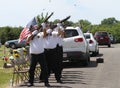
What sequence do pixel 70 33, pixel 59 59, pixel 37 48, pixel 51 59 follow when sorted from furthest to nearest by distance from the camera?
pixel 70 33 → pixel 51 59 → pixel 59 59 → pixel 37 48

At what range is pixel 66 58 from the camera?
889 inches

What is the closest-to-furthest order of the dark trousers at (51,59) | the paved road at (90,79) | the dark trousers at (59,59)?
the paved road at (90,79) → the dark trousers at (59,59) → the dark trousers at (51,59)

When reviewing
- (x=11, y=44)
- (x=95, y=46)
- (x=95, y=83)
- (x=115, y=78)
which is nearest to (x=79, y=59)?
(x=115, y=78)

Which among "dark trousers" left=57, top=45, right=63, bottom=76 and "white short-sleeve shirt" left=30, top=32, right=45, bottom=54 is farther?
"dark trousers" left=57, top=45, right=63, bottom=76

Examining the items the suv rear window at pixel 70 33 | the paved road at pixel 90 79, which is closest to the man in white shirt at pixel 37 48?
the paved road at pixel 90 79

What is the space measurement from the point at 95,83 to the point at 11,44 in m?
40.6

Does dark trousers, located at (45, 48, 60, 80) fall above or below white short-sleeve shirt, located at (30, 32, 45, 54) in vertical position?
below

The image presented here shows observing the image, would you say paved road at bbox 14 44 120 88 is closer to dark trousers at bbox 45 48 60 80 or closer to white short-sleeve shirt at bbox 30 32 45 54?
dark trousers at bbox 45 48 60 80

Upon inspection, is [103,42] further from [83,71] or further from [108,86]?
[108,86]

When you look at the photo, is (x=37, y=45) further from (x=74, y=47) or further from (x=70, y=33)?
(x=70, y=33)

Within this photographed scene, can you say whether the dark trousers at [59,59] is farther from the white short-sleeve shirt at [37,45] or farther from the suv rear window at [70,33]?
the suv rear window at [70,33]

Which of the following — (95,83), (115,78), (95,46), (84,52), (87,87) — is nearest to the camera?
(87,87)

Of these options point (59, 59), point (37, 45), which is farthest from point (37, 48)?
point (59, 59)

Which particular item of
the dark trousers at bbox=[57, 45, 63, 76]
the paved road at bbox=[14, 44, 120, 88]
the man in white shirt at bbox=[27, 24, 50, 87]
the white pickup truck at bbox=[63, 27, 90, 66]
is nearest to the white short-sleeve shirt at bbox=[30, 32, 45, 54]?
the man in white shirt at bbox=[27, 24, 50, 87]
